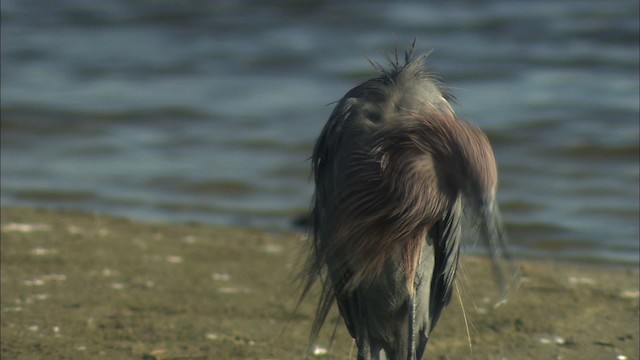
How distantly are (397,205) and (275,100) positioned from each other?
8469 mm

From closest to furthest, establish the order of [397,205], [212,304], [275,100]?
[397,205], [212,304], [275,100]

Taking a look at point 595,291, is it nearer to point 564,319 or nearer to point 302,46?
point 564,319

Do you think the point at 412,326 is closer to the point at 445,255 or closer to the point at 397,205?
Answer: the point at 445,255

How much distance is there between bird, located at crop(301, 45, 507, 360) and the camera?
136 inches

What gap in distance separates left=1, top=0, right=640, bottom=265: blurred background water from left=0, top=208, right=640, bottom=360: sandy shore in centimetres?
106

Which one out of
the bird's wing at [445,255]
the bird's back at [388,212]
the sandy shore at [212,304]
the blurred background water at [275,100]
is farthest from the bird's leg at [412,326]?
the blurred background water at [275,100]

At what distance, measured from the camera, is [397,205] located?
350cm

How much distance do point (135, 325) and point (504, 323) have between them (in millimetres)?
1792

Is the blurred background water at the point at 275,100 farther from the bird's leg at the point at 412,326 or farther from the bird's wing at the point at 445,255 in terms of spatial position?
the bird's leg at the point at 412,326

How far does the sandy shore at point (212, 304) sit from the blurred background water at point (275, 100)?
1.06 m

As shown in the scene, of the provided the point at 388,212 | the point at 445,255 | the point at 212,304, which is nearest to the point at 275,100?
the point at 212,304

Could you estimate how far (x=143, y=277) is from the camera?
6.18 meters

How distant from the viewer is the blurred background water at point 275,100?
8523 mm

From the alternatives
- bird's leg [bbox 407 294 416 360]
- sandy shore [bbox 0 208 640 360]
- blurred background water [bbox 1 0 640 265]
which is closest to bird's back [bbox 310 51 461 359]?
bird's leg [bbox 407 294 416 360]
